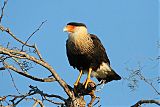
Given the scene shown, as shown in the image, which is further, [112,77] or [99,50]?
[112,77]

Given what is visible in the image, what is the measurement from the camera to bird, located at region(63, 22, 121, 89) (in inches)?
240

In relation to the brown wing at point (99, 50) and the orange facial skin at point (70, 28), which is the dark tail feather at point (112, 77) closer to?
the brown wing at point (99, 50)

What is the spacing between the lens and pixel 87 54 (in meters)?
6.13

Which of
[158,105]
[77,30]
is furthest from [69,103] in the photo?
[77,30]

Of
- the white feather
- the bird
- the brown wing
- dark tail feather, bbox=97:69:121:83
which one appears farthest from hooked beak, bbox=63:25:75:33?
dark tail feather, bbox=97:69:121:83

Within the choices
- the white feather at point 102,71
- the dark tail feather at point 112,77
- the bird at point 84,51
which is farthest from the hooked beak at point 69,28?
the dark tail feather at point 112,77

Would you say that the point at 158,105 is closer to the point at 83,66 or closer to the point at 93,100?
the point at 93,100

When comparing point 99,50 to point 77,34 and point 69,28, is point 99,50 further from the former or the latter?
point 69,28

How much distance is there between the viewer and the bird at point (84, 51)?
20.0 feet

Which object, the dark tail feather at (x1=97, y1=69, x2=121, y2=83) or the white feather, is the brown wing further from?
the dark tail feather at (x1=97, y1=69, x2=121, y2=83)

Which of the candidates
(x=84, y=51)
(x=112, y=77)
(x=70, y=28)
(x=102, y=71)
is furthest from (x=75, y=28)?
(x=112, y=77)

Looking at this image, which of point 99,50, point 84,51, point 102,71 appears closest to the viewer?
point 84,51

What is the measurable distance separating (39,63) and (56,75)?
28 cm

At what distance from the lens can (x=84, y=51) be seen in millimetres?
6133
